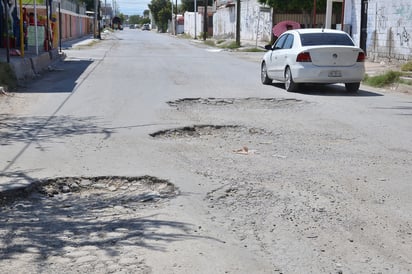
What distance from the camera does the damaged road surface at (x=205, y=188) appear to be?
448 centimetres

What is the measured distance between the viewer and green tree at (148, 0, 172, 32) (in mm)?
129750

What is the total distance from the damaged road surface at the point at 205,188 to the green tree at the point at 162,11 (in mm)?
120422

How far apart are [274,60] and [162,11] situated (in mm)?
116378

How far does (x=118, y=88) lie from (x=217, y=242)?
11038mm

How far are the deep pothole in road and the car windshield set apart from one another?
30.7 feet

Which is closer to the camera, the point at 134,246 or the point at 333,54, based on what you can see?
the point at 134,246

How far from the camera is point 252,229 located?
5.07m

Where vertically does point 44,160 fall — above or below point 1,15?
below

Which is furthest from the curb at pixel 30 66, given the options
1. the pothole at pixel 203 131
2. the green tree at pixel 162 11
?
the green tree at pixel 162 11

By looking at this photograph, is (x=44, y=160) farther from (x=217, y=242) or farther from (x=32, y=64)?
(x=32, y=64)

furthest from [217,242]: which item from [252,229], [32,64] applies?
[32,64]

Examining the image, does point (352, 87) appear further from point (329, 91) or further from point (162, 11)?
point (162, 11)

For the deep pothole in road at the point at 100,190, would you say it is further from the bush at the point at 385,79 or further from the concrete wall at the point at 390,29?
the concrete wall at the point at 390,29

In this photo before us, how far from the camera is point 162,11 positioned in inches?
5084
